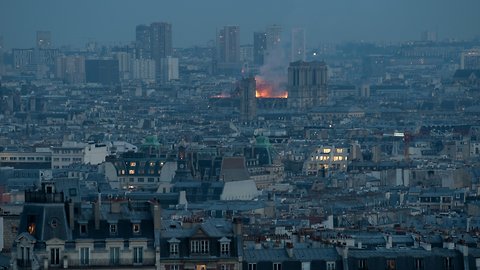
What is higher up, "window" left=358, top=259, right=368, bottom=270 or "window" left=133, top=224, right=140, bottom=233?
"window" left=133, top=224, right=140, bottom=233

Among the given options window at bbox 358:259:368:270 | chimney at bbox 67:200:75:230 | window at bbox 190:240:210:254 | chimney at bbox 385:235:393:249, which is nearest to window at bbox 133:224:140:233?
window at bbox 190:240:210:254

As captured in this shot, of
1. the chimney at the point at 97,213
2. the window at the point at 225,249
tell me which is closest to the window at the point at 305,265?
the window at the point at 225,249

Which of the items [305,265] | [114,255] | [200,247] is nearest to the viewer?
[114,255]

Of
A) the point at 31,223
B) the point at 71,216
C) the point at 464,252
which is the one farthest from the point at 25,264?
the point at 464,252

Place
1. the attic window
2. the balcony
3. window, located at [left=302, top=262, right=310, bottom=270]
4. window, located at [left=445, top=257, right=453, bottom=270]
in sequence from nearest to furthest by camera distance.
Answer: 1. the balcony
2. the attic window
3. window, located at [left=302, top=262, right=310, bottom=270]
4. window, located at [left=445, top=257, right=453, bottom=270]

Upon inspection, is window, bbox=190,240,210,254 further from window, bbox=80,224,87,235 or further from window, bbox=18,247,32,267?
window, bbox=18,247,32,267

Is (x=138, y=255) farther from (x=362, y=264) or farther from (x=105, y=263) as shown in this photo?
(x=362, y=264)
